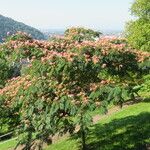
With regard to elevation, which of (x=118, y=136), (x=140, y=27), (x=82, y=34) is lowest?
(x=118, y=136)

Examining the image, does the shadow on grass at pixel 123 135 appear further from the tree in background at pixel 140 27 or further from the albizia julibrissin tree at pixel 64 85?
the tree in background at pixel 140 27

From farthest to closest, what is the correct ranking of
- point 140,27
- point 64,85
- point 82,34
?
point 140,27, point 82,34, point 64,85

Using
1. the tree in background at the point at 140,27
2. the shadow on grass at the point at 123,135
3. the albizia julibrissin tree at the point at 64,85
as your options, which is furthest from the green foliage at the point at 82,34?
the tree in background at the point at 140,27

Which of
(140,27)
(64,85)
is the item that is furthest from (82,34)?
(140,27)

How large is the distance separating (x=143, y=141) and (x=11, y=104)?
6.62 m

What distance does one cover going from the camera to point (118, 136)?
69.7 feet

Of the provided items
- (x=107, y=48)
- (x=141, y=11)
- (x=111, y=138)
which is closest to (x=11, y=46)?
(x=107, y=48)

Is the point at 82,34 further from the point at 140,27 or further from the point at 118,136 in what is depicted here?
the point at 140,27

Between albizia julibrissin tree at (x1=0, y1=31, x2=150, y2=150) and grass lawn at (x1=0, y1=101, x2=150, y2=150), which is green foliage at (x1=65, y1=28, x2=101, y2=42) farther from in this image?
grass lawn at (x1=0, y1=101, x2=150, y2=150)

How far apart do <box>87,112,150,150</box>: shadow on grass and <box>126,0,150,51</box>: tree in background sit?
94.7 ft

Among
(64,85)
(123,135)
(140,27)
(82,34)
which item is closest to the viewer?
(64,85)

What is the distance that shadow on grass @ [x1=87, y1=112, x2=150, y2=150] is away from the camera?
19453mm

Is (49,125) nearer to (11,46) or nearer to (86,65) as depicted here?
(86,65)

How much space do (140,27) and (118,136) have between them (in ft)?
118
